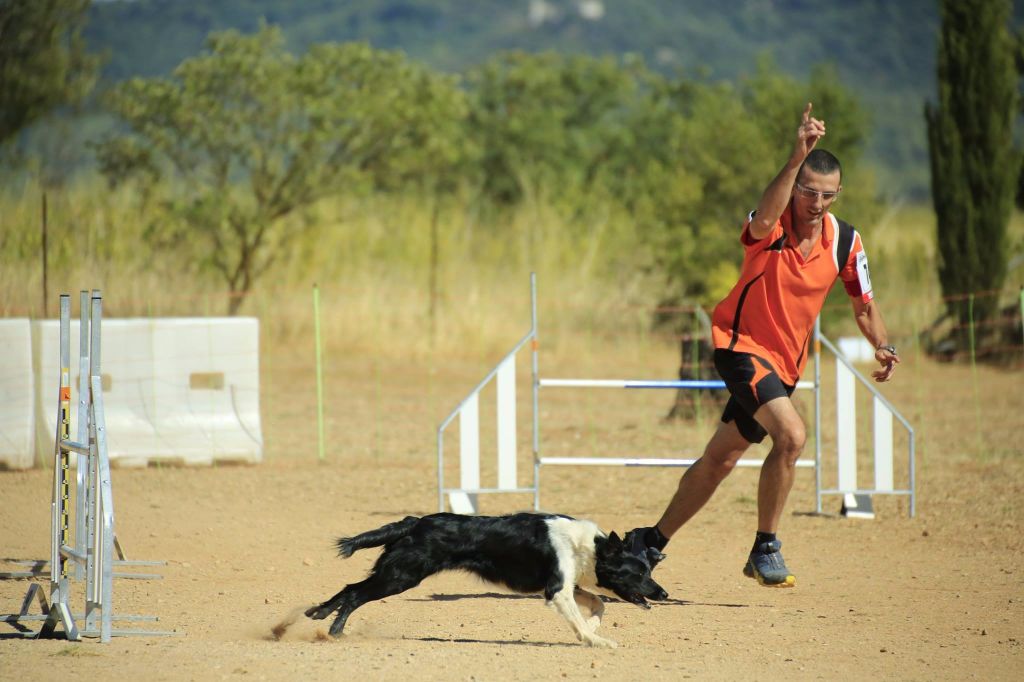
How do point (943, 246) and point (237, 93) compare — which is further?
point (943, 246)

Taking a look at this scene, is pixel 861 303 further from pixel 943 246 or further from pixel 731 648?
pixel 943 246

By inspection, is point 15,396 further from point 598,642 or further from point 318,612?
point 598,642

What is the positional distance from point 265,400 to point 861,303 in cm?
1236

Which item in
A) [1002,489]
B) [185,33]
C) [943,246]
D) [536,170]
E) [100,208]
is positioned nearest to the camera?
[1002,489]

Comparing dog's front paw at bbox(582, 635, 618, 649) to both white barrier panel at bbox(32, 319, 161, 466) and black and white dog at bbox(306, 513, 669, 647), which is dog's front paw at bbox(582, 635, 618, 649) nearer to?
black and white dog at bbox(306, 513, 669, 647)

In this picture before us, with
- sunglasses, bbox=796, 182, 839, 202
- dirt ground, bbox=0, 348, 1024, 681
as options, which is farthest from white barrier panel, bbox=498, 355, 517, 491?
sunglasses, bbox=796, 182, 839, 202

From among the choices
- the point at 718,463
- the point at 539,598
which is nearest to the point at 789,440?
the point at 718,463

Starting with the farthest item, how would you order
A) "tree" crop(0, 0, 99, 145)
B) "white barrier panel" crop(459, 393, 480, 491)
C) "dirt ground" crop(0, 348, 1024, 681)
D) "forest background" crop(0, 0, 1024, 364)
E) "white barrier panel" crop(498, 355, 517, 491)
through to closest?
"forest background" crop(0, 0, 1024, 364), "tree" crop(0, 0, 99, 145), "white barrier panel" crop(459, 393, 480, 491), "white barrier panel" crop(498, 355, 517, 491), "dirt ground" crop(0, 348, 1024, 681)

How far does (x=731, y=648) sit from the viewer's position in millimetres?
6078

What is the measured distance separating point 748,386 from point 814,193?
3.05 ft

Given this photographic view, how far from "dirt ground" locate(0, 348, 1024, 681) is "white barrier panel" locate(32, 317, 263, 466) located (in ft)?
0.84

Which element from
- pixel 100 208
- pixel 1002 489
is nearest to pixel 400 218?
pixel 100 208

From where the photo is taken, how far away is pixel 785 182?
5.67 m

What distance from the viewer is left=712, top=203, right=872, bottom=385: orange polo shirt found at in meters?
6.11
